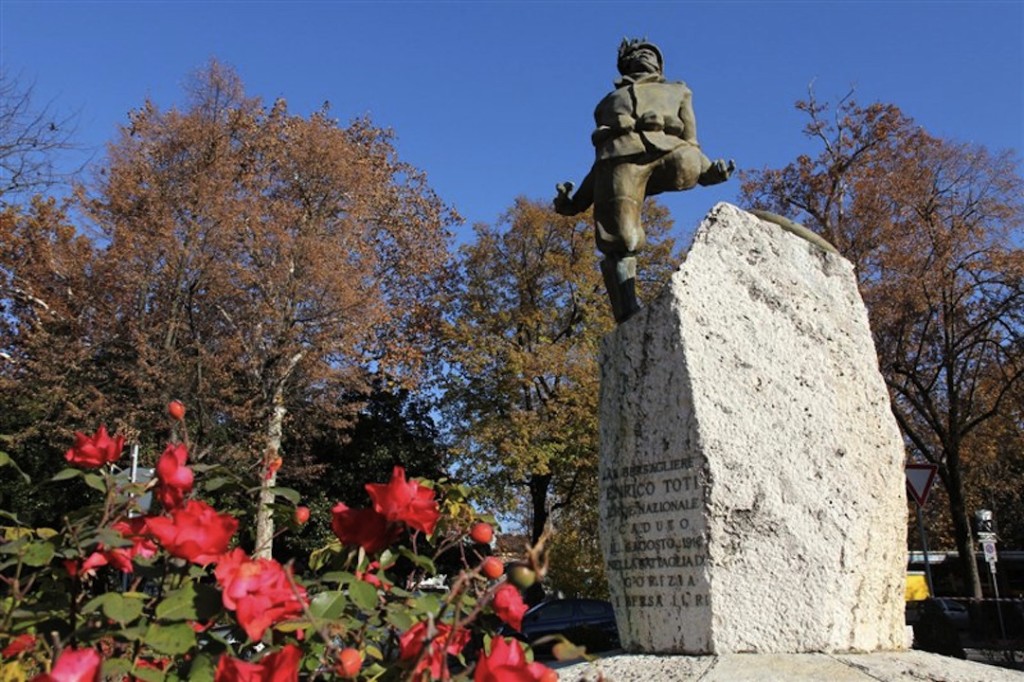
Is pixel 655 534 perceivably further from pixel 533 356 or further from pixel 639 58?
pixel 533 356

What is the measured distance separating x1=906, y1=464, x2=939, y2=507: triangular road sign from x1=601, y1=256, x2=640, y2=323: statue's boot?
21.6ft

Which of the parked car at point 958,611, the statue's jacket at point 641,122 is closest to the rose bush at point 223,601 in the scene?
the statue's jacket at point 641,122

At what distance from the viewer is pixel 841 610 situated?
3.98 metres

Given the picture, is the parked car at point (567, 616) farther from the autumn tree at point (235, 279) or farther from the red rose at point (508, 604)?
the red rose at point (508, 604)

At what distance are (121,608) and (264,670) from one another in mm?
250

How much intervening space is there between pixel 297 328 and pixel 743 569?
54.5ft

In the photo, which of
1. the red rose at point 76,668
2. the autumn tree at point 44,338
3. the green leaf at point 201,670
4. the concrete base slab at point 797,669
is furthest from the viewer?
the autumn tree at point 44,338

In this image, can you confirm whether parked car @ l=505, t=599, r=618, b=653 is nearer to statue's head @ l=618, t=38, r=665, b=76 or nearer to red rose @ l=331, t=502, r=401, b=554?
statue's head @ l=618, t=38, r=665, b=76

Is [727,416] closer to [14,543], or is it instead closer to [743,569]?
[743,569]

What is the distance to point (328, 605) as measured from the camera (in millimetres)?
1498

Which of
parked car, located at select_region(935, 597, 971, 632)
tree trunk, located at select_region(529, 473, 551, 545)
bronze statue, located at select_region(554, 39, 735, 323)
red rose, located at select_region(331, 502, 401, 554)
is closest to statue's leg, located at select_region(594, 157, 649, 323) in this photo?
bronze statue, located at select_region(554, 39, 735, 323)

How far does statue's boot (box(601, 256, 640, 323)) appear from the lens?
17.8 feet

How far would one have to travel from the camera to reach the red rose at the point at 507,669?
4.15ft

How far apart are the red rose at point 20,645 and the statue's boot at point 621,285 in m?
4.21
